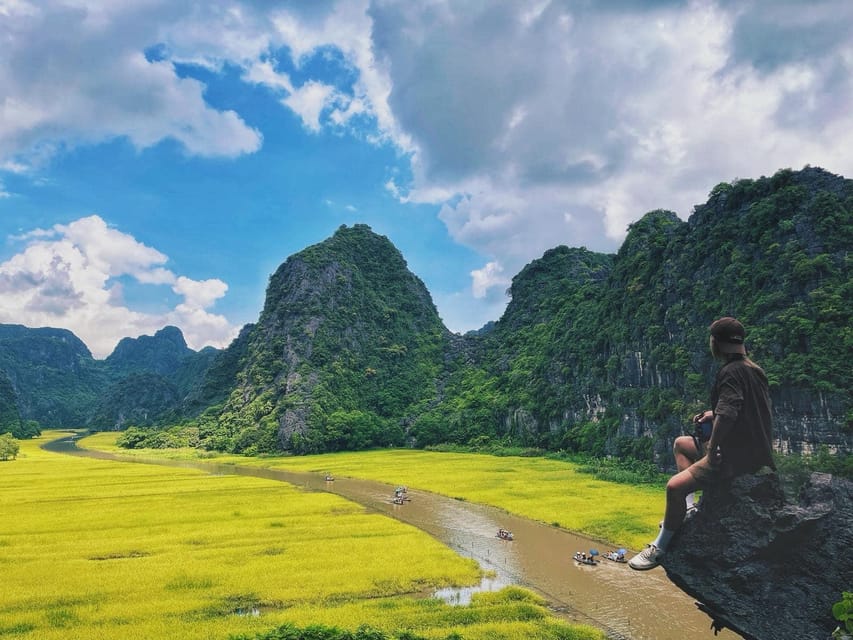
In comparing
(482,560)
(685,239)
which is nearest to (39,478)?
(482,560)

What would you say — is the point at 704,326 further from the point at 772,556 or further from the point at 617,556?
the point at 772,556

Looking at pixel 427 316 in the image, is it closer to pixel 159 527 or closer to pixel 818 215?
pixel 818 215

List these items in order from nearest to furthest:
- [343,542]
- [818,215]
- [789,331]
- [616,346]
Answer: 1. [343,542]
2. [789,331]
3. [818,215]
4. [616,346]

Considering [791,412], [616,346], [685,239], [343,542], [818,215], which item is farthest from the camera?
[616,346]

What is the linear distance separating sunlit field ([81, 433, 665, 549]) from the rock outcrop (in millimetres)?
20335

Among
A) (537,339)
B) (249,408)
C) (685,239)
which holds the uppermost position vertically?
(685,239)

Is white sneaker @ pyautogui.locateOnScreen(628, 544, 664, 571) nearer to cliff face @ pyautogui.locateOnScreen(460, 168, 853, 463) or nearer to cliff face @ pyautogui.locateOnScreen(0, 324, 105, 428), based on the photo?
cliff face @ pyautogui.locateOnScreen(460, 168, 853, 463)

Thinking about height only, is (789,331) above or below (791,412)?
above

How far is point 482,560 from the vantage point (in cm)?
2217

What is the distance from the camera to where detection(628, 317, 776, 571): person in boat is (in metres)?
4.91

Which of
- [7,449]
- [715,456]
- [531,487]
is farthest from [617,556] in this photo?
[7,449]

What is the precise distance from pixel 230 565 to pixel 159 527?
9.40 meters

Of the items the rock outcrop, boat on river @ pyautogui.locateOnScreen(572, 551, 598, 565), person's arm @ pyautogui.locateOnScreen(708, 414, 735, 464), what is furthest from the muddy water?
person's arm @ pyautogui.locateOnScreen(708, 414, 735, 464)

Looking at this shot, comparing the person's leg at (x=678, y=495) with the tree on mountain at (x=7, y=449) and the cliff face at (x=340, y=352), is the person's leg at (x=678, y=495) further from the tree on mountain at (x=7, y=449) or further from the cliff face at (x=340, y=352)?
the tree on mountain at (x=7, y=449)
